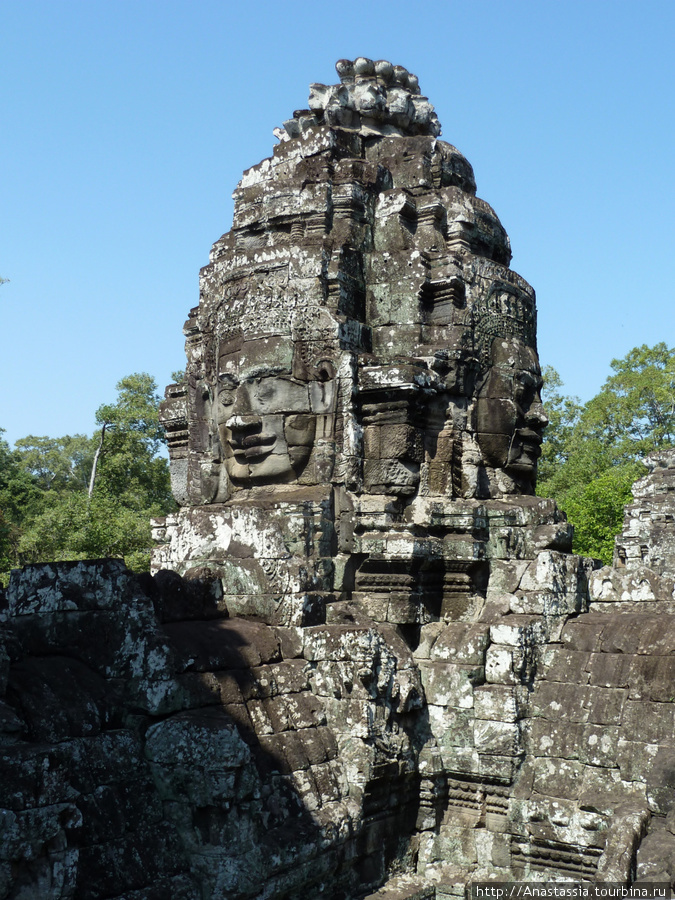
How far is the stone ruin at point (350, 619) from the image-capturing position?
5.15 metres

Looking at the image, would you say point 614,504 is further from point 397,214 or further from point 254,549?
point 254,549

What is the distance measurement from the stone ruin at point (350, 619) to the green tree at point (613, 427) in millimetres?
17503

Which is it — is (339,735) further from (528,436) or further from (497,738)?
(528,436)

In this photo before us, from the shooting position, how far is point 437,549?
7.75 meters

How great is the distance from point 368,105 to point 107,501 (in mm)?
15895

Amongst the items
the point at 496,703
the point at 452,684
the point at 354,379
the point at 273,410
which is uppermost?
the point at 354,379

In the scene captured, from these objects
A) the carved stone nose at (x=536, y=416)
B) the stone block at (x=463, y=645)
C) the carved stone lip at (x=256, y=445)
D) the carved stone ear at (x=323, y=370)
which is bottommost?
the stone block at (x=463, y=645)

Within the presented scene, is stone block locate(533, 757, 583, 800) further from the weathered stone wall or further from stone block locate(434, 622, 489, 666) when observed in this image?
stone block locate(434, 622, 489, 666)

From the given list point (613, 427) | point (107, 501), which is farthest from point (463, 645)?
point (613, 427)

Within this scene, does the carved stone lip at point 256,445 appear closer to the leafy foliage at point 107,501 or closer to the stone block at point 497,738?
the stone block at point 497,738

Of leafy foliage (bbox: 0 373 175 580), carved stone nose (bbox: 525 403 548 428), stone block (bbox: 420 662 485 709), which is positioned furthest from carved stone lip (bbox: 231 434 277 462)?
leafy foliage (bbox: 0 373 175 580)

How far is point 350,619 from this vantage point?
7.00 meters

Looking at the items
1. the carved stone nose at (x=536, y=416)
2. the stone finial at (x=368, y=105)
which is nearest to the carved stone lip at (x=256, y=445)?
the carved stone nose at (x=536, y=416)

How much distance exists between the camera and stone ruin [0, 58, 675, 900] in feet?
16.9
